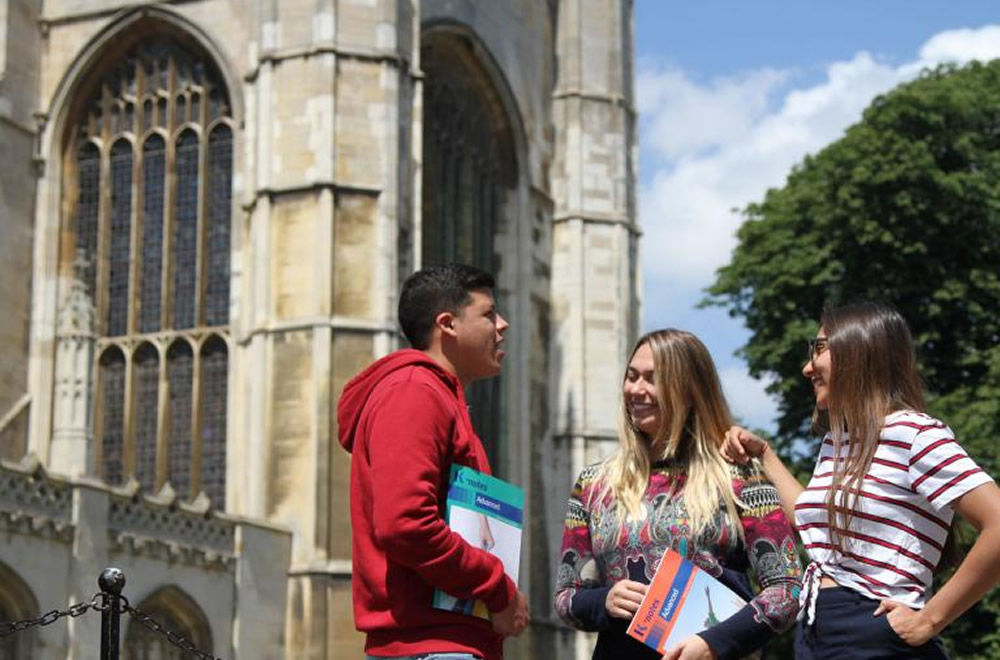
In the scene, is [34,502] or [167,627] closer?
[34,502]

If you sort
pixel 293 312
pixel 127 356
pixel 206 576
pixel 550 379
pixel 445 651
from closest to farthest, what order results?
pixel 445 651 → pixel 206 576 → pixel 293 312 → pixel 127 356 → pixel 550 379

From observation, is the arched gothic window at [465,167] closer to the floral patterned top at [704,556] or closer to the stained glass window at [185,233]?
the stained glass window at [185,233]

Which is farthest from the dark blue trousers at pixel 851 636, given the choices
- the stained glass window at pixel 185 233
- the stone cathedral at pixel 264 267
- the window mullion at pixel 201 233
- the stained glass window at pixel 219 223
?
the stained glass window at pixel 185 233

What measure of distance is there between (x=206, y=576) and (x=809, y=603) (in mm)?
17140

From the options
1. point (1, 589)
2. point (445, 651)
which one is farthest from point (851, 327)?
point (1, 589)

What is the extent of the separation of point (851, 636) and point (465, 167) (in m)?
23.8

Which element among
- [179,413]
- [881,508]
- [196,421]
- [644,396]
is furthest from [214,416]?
[881,508]

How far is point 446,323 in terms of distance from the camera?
4.85 m

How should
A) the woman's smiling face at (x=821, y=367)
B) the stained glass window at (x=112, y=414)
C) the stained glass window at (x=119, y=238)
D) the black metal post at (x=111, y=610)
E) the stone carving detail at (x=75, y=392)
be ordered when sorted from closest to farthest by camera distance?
1. the woman's smiling face at (x=821, y=367)
2. the black metal post at (x=111, y=610)
3. the stone carving detail at (x=75, y=392)
4. the stained glass window at (x=112, y=414)
5. the stained glass window at (x=119, y=238)

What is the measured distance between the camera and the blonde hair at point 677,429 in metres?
4.71

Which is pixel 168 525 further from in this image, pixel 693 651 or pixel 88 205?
pixel 693 651

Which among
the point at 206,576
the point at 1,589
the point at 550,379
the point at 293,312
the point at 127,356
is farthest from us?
the point at 550,379

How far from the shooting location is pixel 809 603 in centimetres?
449

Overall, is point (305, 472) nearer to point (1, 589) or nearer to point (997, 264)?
point (1, 589)
